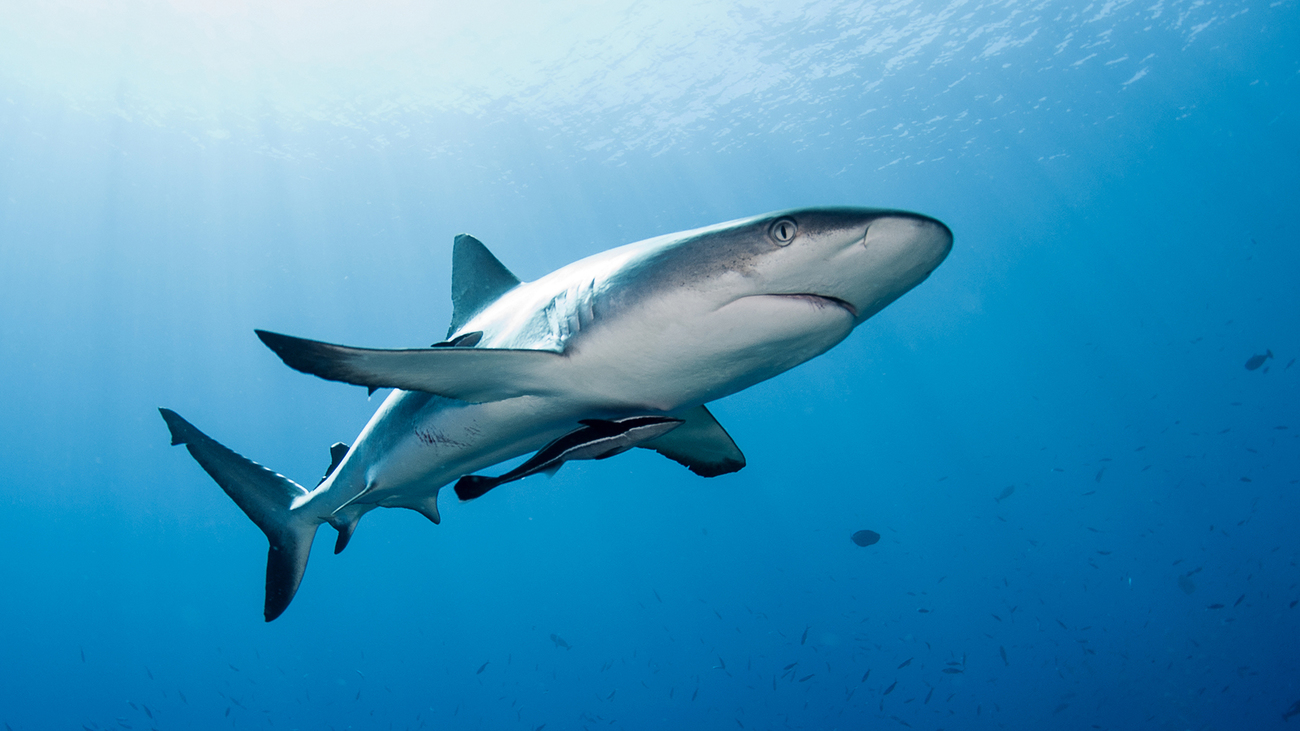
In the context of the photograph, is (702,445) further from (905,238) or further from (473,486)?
(905,238)

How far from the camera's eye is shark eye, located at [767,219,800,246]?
1.54m

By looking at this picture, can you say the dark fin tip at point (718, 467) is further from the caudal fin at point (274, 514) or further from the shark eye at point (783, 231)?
the caudal fin at point (274, 514)

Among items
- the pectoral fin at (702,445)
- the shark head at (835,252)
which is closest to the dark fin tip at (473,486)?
the pectoral fin at (702,445)

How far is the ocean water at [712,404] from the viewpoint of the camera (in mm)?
24484

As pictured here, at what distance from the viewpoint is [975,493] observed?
87.9 meters

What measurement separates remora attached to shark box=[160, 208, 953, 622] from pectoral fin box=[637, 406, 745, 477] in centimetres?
4

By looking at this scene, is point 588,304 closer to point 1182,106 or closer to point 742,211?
point 742,211

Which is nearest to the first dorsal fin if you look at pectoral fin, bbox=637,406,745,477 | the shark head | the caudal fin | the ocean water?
pectoral fin, bbox=637,406,745,477

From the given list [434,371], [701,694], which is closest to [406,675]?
[701,694]

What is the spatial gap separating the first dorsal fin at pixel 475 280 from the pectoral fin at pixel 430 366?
52.5 inches

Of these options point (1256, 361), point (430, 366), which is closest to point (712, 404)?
point (1256, 361)

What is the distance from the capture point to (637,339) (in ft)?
6.10

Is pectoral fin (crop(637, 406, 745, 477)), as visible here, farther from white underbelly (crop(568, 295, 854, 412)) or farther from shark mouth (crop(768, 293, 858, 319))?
shark mouth (crop(768, 293, 858, 319))

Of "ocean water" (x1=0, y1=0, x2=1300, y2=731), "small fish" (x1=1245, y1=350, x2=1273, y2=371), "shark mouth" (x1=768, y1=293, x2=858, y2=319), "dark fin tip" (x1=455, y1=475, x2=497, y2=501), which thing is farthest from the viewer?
"ocean water" (x1=0, y1=0, x2=1300, y2=731)
